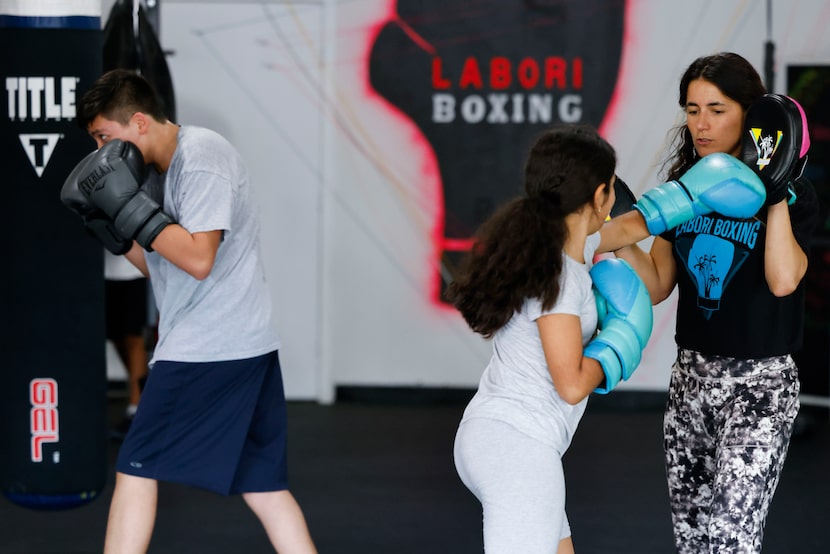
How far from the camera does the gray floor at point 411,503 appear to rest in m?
3.23

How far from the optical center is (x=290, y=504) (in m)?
2.59

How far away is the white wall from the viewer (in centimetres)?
480

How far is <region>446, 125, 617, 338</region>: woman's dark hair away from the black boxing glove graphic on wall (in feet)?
9.59

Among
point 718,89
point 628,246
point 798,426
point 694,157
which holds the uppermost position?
point 718,89

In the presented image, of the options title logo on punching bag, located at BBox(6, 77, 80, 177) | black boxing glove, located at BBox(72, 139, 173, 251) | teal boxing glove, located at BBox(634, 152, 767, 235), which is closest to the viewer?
teal boxing glove, located at BBox(634, 152, 767, 235)

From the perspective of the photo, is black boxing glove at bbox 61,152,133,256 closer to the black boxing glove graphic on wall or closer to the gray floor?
the gray floor

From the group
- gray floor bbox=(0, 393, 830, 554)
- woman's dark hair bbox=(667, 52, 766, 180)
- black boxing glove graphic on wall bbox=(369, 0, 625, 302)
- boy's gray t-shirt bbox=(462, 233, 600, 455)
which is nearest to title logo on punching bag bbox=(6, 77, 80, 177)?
gray floor bbox=(0, 393, 830, 554)

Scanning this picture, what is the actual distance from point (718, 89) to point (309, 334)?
307 cm

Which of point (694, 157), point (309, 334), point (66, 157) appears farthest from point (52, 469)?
point (309, 334)

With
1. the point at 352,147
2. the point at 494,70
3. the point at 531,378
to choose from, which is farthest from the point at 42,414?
the point at 494,70

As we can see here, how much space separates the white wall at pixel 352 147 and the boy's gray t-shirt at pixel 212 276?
2359mm

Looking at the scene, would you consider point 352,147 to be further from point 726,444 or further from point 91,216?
point 726,444

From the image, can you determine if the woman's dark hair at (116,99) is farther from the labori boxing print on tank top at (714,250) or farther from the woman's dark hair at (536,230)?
the labori boxing print on tank top at (714,250)

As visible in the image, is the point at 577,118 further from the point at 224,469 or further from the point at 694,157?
the point at 224,469
